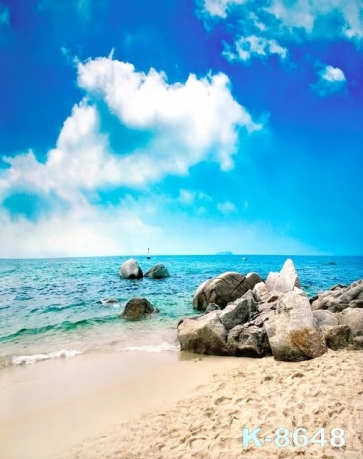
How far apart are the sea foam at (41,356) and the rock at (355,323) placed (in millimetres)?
8668

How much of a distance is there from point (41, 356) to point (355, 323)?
997cm

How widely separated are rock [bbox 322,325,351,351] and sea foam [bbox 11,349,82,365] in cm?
793

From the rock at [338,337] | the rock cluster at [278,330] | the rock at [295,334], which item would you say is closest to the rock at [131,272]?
the rock cluster at [278,330]

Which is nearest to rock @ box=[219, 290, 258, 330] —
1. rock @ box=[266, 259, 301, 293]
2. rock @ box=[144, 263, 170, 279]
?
rock @ box=[266, 259, 301, 293]

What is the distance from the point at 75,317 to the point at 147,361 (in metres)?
7.40

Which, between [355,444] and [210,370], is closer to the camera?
[355,444]

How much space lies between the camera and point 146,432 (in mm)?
5027

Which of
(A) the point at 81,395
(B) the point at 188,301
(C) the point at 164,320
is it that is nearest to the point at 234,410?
(A) the point at 81,395

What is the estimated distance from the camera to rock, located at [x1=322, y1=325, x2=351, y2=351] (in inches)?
321

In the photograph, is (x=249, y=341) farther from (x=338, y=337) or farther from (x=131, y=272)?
(x=131, y=272)

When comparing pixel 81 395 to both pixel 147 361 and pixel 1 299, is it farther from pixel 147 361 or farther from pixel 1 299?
pixel 1 299

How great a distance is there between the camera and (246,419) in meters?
4.95

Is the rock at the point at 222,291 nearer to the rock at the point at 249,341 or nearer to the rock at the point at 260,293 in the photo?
the rock at the point at 260,293

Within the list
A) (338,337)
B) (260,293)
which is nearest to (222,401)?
(338,337)
